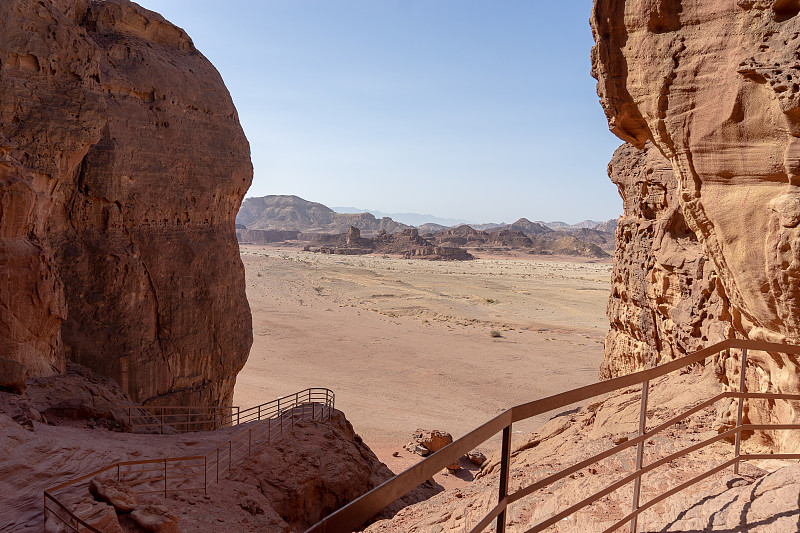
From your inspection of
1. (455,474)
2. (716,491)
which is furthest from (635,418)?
(455,474)

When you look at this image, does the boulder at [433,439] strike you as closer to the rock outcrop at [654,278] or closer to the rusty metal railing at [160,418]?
the rock outcrop at [654,278]

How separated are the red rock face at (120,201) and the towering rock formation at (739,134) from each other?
10.0 m

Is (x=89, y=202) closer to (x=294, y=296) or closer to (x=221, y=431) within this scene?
(x=221, y=431)

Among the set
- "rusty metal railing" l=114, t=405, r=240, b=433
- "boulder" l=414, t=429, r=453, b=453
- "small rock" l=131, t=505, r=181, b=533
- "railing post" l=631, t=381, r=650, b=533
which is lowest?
"boulder" l=414, t=429, r=453, b=453

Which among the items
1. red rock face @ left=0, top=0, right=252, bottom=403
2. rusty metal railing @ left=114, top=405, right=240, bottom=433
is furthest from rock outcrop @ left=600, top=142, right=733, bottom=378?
red rock face @ left=0, top=0, right=252, bottom=403

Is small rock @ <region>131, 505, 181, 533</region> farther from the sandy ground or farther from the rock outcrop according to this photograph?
the sandy ground

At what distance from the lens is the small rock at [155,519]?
21.9 ft

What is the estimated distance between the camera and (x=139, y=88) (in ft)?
46.6

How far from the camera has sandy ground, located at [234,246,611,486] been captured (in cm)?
2078

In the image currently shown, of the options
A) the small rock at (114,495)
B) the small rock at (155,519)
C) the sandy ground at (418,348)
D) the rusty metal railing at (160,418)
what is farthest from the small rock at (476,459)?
the small rock at (114,495)

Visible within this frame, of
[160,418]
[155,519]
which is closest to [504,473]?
[155,519]

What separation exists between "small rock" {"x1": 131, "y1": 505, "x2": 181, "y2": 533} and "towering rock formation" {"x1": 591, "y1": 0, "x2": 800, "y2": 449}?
6.91 m

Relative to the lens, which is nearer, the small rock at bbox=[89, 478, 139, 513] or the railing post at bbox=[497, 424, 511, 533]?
the railing post at bbox=[497, 424, 511, 533]

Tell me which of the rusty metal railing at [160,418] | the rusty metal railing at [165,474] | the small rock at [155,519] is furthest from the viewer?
the rusty metal railing at [160,418]
